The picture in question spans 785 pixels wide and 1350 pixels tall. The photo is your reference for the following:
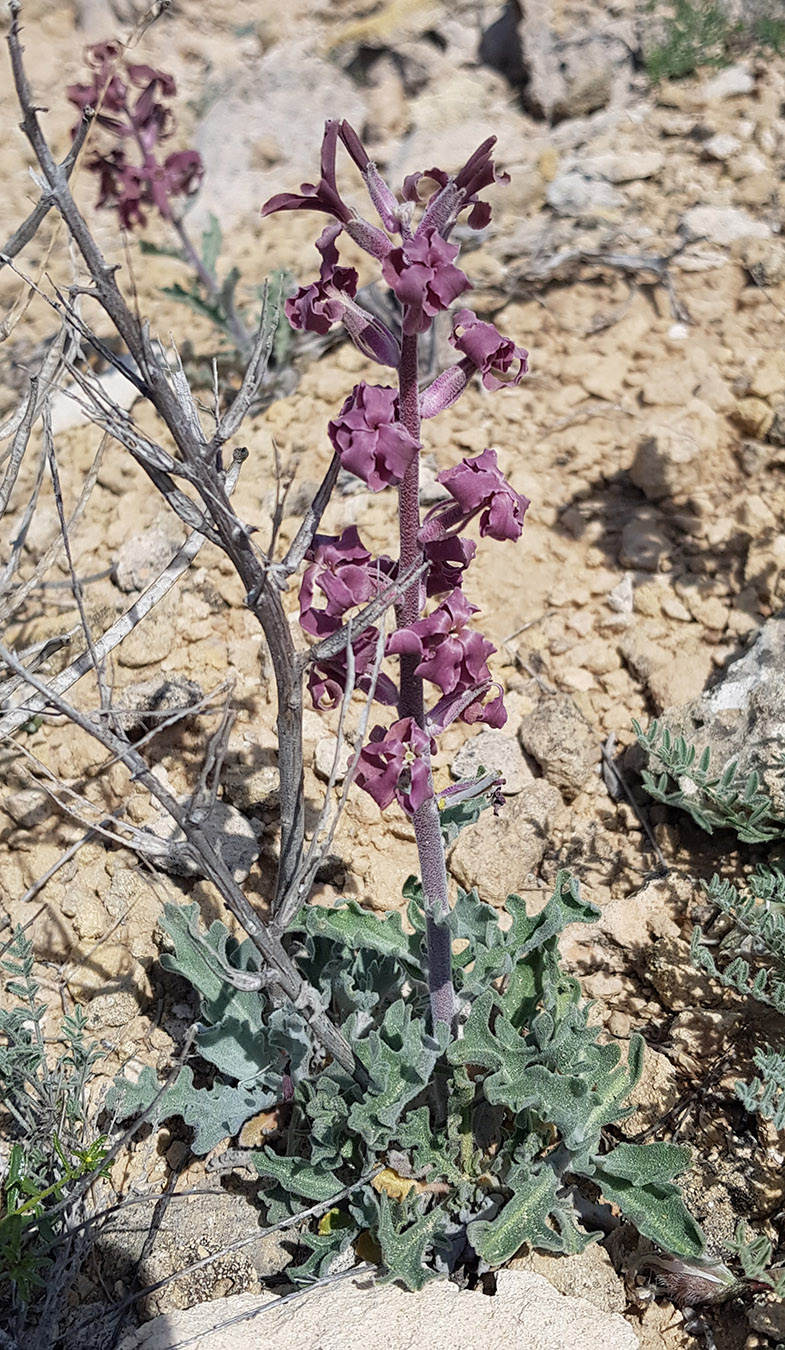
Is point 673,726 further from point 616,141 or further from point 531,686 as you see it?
point 616,141

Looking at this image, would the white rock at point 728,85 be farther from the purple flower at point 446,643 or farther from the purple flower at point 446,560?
the purple flower at point 446,643

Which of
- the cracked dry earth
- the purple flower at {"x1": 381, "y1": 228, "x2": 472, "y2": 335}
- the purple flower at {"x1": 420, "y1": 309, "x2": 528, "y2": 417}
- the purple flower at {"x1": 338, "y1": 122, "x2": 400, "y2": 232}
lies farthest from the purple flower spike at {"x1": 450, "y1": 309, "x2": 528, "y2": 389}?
the cracked dry earth

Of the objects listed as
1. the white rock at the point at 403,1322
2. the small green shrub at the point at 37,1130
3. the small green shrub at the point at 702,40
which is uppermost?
the small green shrub at the point at 702,40

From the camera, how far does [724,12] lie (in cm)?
598

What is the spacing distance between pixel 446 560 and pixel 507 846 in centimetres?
141

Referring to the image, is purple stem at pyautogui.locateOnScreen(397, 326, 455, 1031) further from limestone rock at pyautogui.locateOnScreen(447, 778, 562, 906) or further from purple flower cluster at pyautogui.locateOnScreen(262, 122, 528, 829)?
limestone rock at pyautogui.locateOnScreen(447, 778, 562, 906)

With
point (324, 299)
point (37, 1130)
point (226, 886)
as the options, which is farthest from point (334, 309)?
point (37, 1130)

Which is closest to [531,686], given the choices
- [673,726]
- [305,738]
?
[673,726]

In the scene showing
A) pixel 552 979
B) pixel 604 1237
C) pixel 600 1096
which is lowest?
pixel 604 1237

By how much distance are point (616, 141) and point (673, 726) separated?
12.1ft

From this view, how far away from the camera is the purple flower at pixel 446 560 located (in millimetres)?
1995

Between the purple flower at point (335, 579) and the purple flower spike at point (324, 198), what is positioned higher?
the purple flower spike at point (324, 198)

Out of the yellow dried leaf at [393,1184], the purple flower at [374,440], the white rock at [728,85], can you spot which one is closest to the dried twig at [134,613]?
the purple flower at [374,440]

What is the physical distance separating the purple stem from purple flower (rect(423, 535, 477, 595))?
0.10 feet
